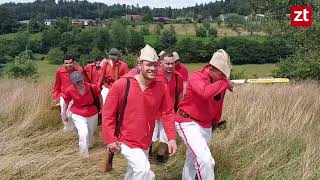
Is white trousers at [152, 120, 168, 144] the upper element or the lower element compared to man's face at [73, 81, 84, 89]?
lower

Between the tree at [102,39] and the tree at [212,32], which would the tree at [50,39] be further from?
the tree at [212,32]

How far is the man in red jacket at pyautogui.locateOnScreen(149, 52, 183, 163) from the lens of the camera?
6609 mm

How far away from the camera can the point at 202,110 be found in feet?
17.5

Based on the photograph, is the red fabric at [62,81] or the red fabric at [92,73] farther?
the red fabric at [92,73]

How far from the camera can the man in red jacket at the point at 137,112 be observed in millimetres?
4488

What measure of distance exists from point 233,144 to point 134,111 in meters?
2.83

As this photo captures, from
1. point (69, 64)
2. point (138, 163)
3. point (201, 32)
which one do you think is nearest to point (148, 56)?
point (138, 163)

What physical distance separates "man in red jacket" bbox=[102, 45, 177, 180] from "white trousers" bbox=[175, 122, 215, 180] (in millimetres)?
475

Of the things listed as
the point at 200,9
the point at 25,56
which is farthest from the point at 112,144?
the point at 200,9

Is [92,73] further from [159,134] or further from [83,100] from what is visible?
[159,134]

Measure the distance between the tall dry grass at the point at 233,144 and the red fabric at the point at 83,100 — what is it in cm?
69

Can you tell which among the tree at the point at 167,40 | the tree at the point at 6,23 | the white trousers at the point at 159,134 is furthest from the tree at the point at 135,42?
the white trousers at the point at 159,134

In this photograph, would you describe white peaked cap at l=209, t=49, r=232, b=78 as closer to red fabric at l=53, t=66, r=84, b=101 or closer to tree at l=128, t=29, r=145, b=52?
red fabric at l=53, t=66, r=84, b=101

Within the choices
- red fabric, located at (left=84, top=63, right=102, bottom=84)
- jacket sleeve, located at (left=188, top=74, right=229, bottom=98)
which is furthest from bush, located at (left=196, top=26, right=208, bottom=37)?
jacket sleeve, located at (left=188, top=74, right=229, bottom=98)
